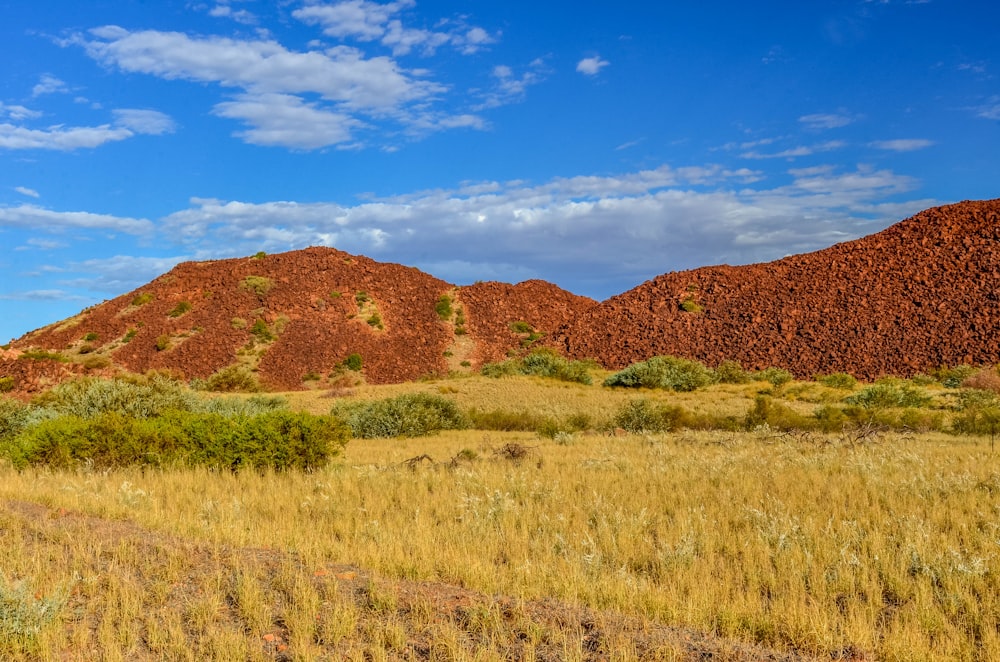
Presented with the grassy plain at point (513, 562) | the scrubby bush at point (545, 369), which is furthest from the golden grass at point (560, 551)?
the scrubby bush at point (545, 369)

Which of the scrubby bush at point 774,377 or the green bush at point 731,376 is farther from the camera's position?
the green bush at point 731,376

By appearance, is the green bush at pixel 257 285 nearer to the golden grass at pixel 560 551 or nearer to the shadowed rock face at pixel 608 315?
the shadowed rock face at pixel 608 315

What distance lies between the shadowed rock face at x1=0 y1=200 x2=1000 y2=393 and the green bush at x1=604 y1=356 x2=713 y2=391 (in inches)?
428

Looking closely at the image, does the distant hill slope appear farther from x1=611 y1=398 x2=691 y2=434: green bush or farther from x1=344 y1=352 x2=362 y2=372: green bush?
x1=611 y1=398 x2=691 y2=434: green bush

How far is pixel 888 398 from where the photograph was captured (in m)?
26.0

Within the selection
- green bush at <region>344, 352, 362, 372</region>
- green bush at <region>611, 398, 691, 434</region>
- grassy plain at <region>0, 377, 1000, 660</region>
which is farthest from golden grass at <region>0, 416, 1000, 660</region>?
green bush at <region>344, 352, 362, 372</region>

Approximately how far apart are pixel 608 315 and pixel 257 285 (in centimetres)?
2822

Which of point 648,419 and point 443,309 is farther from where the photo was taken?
point 443,309

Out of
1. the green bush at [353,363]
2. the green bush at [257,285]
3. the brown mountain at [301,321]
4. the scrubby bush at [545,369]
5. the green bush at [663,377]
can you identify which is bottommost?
the green bush at [663,377]

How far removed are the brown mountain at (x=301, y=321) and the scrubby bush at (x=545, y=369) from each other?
8.98 meters

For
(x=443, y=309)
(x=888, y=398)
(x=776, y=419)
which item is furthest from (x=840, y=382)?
(x=443, y=309)

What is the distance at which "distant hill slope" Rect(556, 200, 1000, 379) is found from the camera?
42.2 metres

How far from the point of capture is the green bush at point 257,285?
58.4 m

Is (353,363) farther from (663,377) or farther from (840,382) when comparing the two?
(840,382)
